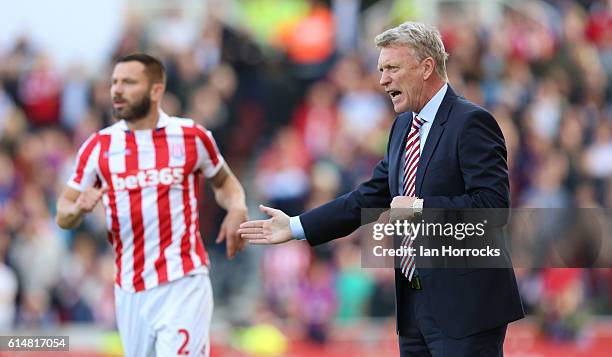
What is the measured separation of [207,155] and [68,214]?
2.95 ft

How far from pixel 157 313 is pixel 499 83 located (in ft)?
27.1

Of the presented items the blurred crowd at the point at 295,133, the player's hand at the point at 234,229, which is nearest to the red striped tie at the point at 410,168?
the player's hand at the point at 234,229

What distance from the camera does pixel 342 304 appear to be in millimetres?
12641

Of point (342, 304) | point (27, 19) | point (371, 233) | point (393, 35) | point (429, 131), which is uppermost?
point (27, 19)

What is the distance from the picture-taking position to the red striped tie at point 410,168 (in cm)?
548

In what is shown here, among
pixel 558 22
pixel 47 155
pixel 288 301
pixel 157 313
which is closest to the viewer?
pixel 157 313

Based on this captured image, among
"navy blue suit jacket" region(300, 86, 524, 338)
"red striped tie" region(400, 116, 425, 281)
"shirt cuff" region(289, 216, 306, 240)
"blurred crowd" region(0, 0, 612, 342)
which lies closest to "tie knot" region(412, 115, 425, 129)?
"red striped tie" region(400, 116, 425, 281)

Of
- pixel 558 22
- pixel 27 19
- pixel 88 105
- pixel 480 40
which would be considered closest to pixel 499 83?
pixel 480 40

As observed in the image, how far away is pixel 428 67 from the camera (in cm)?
550

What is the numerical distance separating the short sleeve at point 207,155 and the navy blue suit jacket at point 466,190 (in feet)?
6.64

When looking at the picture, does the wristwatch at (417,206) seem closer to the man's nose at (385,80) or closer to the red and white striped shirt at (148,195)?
the man's nose at (385,80)

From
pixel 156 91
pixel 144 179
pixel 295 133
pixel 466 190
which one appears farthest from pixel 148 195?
pixel 295 133

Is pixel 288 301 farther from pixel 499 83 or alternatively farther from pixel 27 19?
pixel 27 19

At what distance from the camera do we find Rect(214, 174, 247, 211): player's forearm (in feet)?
23.4
